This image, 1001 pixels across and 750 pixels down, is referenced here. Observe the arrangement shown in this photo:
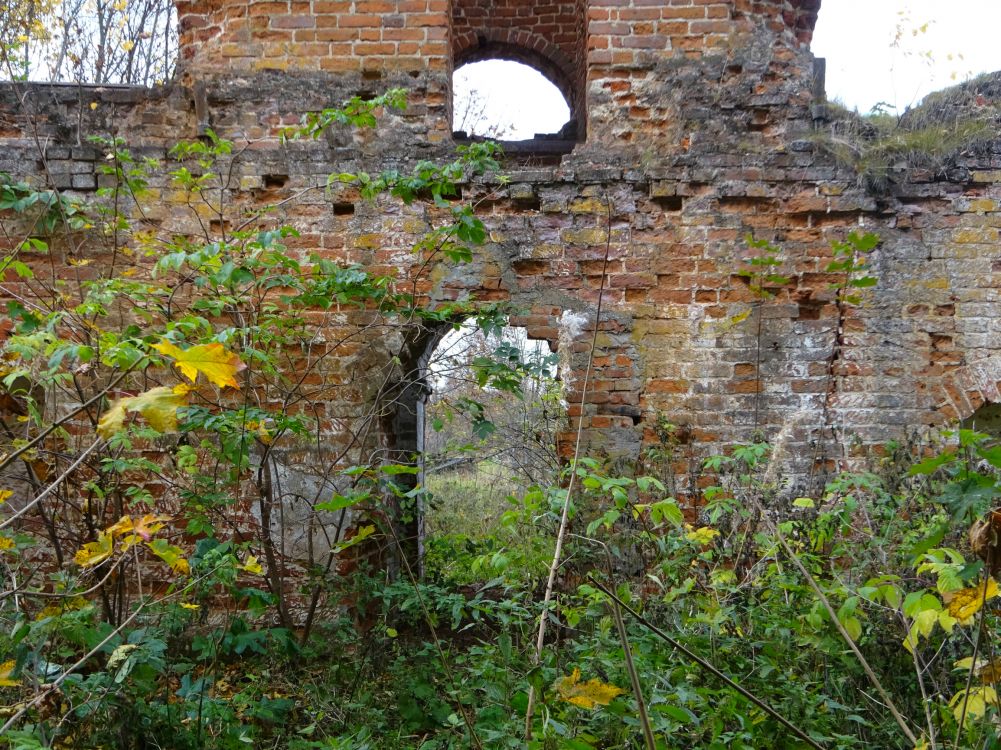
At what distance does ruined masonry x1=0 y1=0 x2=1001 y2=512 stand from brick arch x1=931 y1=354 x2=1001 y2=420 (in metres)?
0.01

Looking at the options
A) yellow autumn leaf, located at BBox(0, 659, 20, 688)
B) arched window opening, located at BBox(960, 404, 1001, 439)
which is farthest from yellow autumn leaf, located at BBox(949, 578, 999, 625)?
arched window opening, located at BBox(960, 404, 1001, 439)

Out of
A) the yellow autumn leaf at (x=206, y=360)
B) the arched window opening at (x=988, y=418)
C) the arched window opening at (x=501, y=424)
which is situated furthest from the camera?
the arched window opening at (x=988, y=418)

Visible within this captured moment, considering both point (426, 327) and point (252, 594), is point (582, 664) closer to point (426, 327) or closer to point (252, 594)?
point (252, 594)

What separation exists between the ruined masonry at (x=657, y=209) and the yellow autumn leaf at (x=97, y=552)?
205cm

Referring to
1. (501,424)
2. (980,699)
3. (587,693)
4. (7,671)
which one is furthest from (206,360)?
(501,424)

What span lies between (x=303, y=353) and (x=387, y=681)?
5.81ft

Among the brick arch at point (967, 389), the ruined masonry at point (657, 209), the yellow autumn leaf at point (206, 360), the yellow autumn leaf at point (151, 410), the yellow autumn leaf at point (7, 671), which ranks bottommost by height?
the yellow autumn leaf at point (7, 671)

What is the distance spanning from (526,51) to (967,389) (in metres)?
5.47

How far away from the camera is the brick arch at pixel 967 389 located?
14.5 ft

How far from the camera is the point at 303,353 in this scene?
441cm

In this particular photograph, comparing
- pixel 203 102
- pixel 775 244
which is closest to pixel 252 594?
pixel 203 102

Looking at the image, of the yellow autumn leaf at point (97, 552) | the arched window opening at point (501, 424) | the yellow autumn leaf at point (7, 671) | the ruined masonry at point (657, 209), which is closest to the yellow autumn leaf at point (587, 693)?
the arched window opening at point (501, 424)

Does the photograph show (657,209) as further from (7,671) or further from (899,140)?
(7,671)

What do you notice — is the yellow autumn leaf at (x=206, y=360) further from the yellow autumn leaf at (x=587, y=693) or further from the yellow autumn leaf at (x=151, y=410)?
the yellow autumn leaf at (x=587, y=693)
